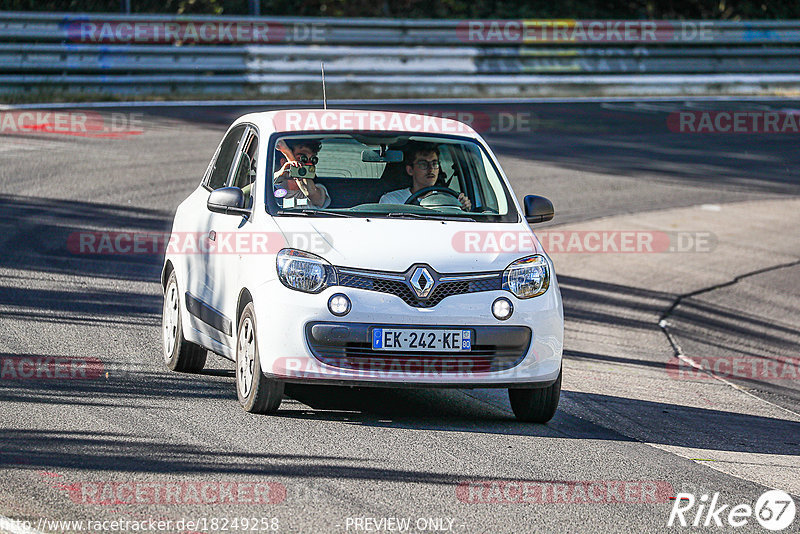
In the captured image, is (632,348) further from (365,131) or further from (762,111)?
(762,111)

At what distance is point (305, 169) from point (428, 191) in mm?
795

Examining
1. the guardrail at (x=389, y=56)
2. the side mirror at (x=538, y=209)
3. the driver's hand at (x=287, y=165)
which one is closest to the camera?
the driver's hand at (x=287, y=165)

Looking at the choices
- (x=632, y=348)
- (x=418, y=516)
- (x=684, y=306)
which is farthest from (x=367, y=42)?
(x=418, y=516)

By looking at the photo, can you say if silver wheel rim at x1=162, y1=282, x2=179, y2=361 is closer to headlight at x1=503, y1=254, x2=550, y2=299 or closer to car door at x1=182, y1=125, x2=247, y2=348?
car door at x1=182, y1=125, x2=247, y2=348

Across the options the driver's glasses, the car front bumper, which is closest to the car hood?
the car front bumper

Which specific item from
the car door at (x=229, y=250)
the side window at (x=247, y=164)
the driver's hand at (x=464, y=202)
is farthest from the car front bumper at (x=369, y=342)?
the side window at (x=247, y=164)

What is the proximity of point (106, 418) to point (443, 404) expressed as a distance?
7.08 feet

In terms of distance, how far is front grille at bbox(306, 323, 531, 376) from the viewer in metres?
6.87

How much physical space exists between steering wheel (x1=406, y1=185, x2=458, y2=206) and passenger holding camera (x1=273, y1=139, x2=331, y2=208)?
0.55 meters

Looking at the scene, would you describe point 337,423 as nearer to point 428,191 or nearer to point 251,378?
point 251,378

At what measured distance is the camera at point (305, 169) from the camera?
7816 mm

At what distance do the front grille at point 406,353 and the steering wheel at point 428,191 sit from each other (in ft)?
4.18

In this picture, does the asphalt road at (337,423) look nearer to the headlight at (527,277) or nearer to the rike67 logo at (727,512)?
the rike67 logo at (727,512)

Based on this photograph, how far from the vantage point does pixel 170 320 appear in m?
8.62
